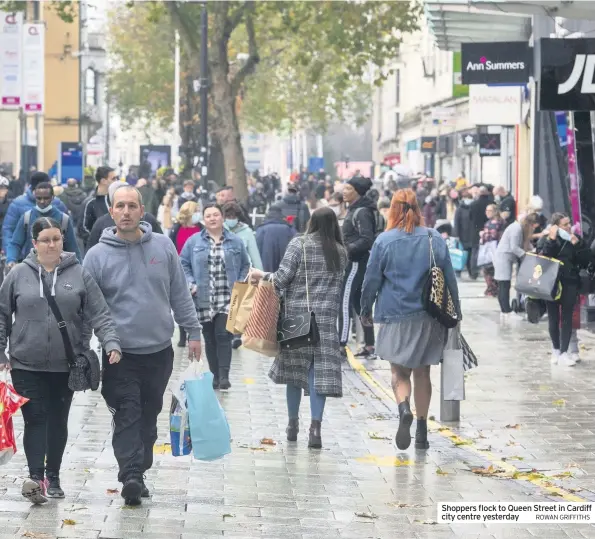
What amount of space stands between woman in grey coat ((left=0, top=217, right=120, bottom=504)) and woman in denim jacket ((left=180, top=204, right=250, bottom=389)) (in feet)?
18.3

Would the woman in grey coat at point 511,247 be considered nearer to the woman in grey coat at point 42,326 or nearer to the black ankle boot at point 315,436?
the black ankle boot at point 315,436

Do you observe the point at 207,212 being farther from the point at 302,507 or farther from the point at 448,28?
the point at 448,28

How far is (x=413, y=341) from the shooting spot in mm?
10781

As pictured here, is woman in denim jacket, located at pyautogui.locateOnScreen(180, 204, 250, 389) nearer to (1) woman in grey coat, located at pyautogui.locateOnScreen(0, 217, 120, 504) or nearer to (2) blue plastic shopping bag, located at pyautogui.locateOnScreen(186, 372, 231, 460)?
(2) blue plastic shopping bag, located at pyautogui.locateOnScreen(186, 372, 231, 460)

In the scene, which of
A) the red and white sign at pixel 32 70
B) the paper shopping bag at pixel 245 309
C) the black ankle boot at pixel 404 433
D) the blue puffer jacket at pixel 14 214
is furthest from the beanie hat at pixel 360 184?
the red and white sign at pixel 32 70

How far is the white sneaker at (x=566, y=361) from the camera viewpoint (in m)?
16.2

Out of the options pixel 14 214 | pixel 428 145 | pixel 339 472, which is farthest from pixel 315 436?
pixel 428 145

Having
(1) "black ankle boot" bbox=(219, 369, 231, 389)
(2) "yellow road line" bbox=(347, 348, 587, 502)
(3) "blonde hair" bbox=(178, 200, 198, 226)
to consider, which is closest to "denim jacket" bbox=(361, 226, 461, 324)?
(2) "yellow road line" bbox=(347, 348, 587, 502)

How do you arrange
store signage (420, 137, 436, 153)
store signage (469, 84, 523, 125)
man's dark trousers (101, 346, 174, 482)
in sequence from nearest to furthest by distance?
man's dark trousers (101, 346, 174, 482) → store signage (469, 84, 523, 125) → store signage (420, 137, 436, 153)

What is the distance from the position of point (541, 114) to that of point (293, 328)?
48.5 ft

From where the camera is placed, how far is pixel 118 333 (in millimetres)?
8539

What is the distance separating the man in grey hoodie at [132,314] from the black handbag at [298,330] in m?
2.24

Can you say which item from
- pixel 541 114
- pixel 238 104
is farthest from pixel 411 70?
pixel 541 114

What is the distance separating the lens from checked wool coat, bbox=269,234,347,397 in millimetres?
10914
